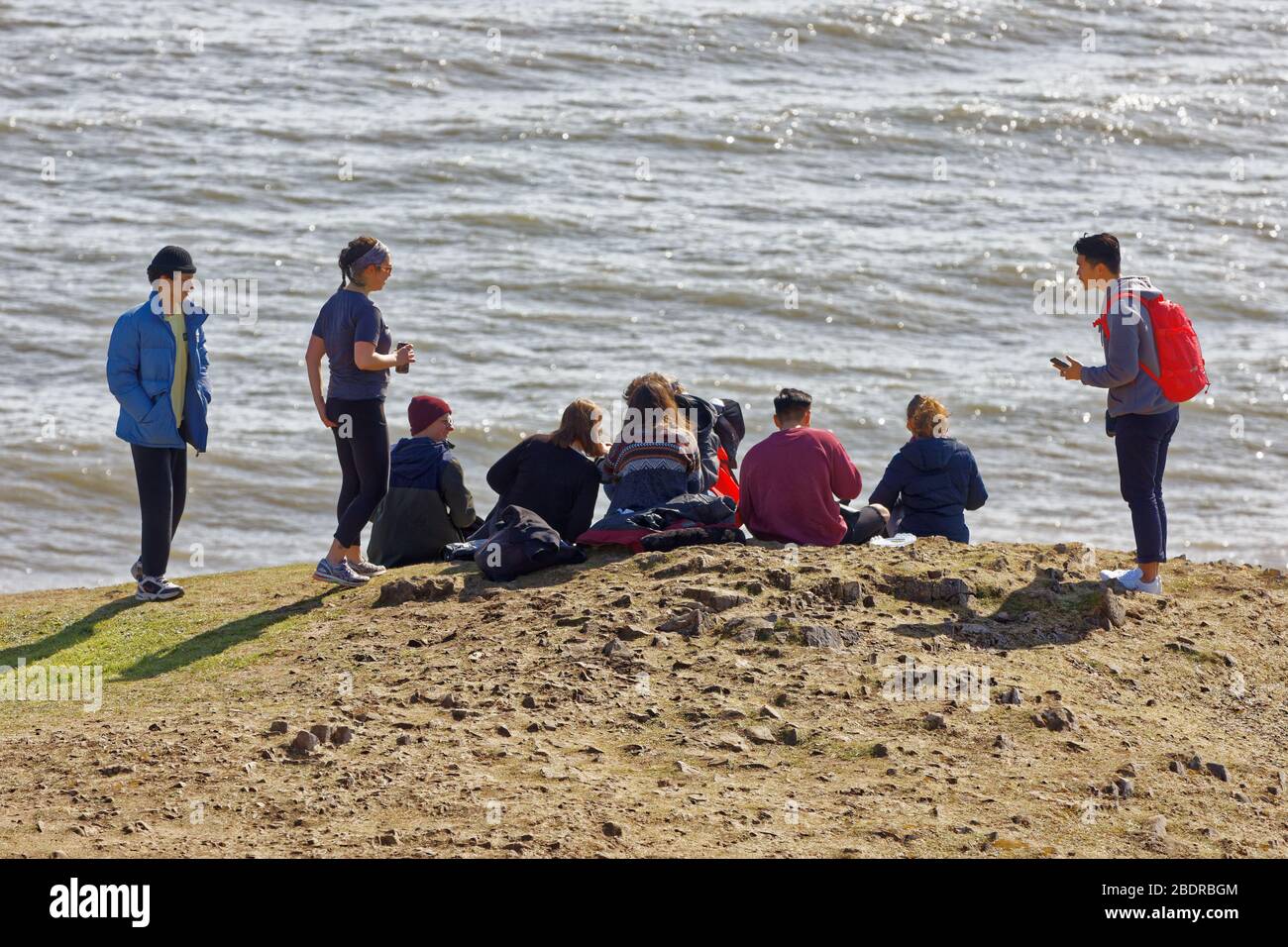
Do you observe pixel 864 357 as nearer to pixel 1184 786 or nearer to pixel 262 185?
pixel 262 185

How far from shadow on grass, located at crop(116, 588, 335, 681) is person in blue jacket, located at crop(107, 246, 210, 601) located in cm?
68

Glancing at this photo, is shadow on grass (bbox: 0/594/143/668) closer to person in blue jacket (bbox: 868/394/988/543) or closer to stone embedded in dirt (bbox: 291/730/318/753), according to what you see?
stone embedded in dirt (bbox: 291/730/318/753)

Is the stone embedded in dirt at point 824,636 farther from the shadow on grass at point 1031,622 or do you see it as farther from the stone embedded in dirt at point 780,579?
the stone embedded in dirt at point 780,579

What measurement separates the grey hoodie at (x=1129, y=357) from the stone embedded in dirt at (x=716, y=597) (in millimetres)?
2139

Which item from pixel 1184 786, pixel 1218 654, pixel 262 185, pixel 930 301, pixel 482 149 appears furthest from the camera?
pixel 482 149

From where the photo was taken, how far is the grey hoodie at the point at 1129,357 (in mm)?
8281

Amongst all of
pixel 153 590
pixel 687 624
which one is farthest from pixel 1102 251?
pixel 153 590

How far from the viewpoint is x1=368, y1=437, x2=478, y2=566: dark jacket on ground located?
984cm

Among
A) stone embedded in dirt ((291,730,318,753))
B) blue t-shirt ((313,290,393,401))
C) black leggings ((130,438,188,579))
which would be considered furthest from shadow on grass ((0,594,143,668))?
stone embedded in dirt ((291,730,318,753))

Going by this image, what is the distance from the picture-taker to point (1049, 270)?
23047 millimetres

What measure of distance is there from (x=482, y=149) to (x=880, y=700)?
21.0 m

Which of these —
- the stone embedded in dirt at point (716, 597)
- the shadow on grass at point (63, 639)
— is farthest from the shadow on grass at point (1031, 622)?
the shadow on grass at point (63, 639)

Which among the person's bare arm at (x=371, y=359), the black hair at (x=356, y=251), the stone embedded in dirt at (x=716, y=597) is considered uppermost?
the black hair at (x=356, y=251)
